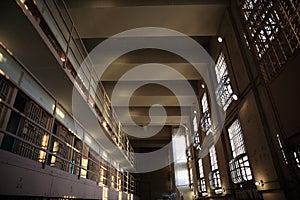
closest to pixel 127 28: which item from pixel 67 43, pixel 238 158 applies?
pixel 67 43

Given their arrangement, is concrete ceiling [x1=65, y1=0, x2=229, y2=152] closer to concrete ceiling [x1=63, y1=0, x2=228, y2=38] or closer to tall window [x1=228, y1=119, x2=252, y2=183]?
concrete ceiling [x1=63, y1=0, x2=228, y2=38]

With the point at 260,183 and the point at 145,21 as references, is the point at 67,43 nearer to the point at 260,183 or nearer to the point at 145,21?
the point at 145,21

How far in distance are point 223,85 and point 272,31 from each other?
8.76ft

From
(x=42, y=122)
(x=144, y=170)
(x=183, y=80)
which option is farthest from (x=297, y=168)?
(x=144, y=170)

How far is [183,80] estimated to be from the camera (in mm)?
10086

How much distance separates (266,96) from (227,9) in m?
3.06

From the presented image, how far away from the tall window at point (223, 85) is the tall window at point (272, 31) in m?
1.73

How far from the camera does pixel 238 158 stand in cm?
526

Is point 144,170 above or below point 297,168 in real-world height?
above

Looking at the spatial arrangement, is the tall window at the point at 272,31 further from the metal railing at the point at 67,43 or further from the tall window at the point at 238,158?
the metal railing at the point at 67,43

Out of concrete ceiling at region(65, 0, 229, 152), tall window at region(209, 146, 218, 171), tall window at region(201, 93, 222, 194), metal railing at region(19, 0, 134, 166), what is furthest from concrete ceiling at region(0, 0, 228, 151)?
tall window at region(209, 146, 218, 171)

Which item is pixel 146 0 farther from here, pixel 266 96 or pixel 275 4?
pixel 266 96

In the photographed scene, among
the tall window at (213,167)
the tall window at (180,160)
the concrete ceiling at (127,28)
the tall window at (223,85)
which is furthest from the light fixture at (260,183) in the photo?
the tall window at (180,160)

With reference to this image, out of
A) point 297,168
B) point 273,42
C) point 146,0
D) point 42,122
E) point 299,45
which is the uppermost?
point 146,0
